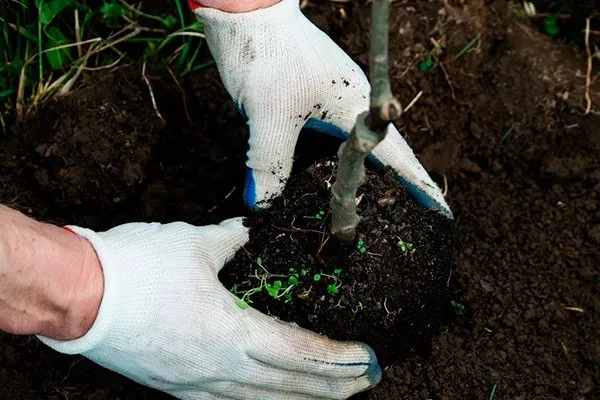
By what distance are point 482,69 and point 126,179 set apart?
3.14 ft

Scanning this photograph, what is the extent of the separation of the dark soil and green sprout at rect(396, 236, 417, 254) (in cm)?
14

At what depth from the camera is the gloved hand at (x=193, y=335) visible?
1.32 metres

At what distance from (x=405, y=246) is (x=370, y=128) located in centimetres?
52

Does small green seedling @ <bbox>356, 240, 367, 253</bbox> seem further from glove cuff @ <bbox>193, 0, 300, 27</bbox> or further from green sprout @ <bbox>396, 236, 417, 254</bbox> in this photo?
glove cuff @ <bbox>193, 0, 300, 27</bbox>

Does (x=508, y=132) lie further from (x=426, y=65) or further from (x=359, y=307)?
(x=359, y=307)

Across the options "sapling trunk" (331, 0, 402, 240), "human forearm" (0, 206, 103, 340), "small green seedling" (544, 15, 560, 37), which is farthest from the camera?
"small green seedling" (544, 15, 560, 37)

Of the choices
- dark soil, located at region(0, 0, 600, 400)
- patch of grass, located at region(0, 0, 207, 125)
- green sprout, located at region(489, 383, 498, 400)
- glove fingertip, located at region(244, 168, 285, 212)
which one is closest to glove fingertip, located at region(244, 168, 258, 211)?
glove fingertip, located at region(244, 168, 285, 212)

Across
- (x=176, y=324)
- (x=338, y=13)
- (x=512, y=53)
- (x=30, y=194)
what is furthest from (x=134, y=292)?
(x=512, y=53)

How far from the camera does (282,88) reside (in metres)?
1.50

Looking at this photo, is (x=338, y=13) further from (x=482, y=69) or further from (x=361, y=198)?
(x=361, y=198)

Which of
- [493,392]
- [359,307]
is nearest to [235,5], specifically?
[359,307]

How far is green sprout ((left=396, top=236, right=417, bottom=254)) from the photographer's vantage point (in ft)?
4.86

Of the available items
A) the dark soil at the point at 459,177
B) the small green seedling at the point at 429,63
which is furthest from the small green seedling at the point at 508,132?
the small green seedling at the point at 429,63

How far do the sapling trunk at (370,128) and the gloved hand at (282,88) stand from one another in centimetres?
24
